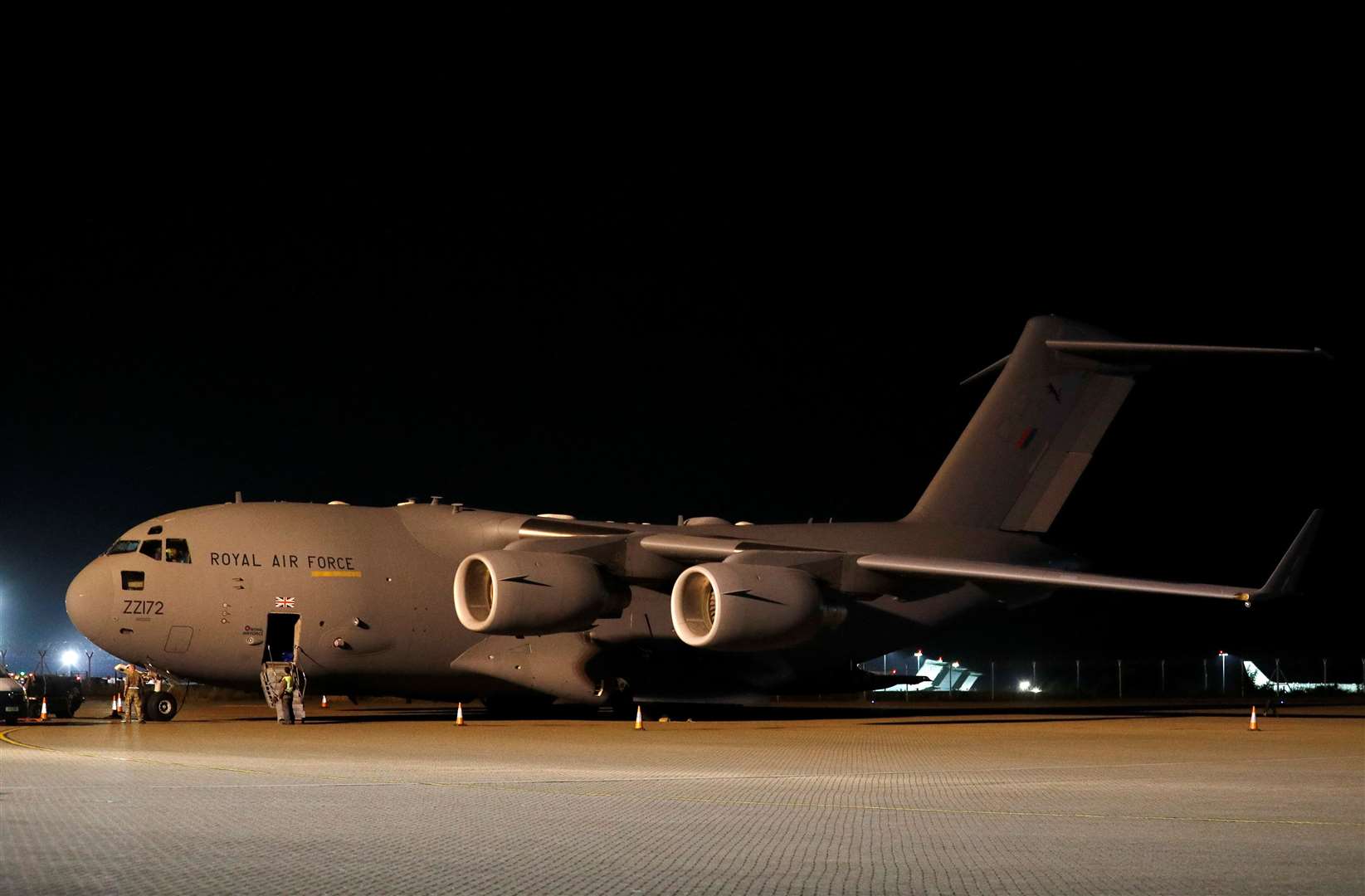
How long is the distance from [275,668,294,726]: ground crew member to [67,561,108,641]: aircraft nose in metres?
2.63

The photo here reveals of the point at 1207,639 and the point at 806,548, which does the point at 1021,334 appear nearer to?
the point at 806,548

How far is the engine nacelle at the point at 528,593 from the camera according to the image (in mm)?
21688

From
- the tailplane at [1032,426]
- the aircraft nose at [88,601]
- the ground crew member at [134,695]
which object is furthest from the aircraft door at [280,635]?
the tailplane at [1032,426]

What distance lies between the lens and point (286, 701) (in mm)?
22109

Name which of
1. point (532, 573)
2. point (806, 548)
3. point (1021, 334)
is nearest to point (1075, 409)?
point (1021, 334)

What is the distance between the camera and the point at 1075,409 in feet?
91.1

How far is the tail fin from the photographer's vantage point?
1080 inches

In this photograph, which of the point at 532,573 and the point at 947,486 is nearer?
the point at 532,573

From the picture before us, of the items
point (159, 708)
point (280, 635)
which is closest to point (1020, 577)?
point (280, 635)

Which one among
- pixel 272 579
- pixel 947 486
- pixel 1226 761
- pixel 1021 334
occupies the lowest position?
pixel 1226 761

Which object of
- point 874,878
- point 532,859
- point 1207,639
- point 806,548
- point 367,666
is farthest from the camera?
point 1207,639

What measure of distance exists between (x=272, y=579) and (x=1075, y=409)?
13.5 meters

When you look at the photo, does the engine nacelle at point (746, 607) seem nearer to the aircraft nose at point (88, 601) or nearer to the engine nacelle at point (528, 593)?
the engine nacelle at point (528, 593)

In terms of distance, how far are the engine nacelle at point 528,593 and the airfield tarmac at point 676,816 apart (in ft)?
13.9
